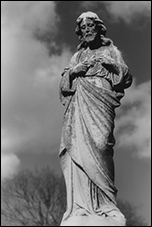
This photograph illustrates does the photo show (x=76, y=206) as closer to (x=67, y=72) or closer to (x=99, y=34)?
(x=67, y=72)

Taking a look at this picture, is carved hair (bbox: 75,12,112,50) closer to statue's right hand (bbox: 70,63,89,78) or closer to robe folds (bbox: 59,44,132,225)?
robe folds (bbox: 59,44,132,225)

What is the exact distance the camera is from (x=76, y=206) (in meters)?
6.84

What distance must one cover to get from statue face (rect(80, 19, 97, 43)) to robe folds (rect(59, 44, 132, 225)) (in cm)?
33

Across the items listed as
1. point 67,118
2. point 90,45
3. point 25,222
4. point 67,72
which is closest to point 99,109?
point 67,118

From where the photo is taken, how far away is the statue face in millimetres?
8508

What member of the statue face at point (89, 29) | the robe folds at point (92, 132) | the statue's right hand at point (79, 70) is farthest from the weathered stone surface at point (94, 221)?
the statue face at point (89, 29)

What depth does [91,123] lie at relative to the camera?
739cm

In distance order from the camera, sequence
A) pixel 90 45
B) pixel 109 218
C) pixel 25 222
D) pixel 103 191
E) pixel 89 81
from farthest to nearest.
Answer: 1. pixel 25 222
2. pixel 90 45
3. pixel 89 81
4. pixel 103 191
5. pixel 109 218

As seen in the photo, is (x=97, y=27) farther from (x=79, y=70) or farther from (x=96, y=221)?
(x=96, y=221)

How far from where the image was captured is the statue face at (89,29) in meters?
8.51

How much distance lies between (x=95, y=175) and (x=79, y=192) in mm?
421

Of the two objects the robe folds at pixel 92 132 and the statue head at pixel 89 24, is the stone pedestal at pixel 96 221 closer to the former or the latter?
the robe folds at pixel 92 132

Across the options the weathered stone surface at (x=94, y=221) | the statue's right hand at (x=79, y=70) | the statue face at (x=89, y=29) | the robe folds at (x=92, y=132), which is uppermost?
the statue face at (x=89, y=29)

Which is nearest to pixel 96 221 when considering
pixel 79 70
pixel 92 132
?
pixel 92 132
